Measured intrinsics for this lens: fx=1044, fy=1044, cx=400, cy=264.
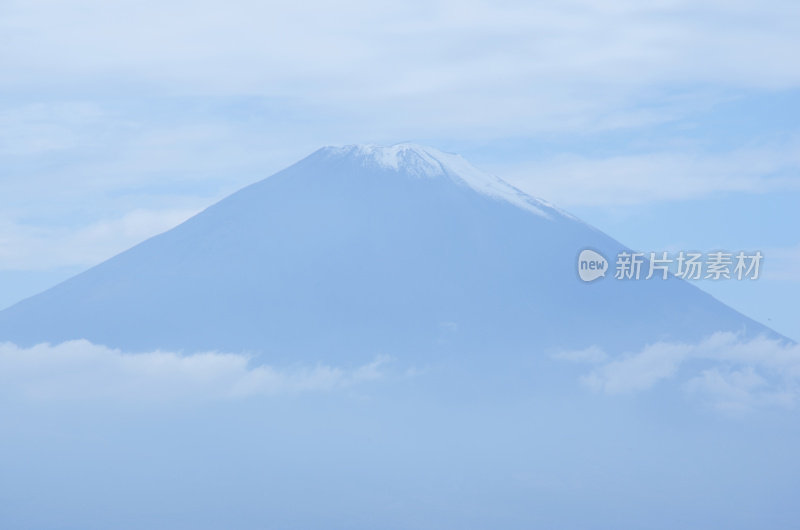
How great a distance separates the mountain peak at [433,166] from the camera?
33719mm

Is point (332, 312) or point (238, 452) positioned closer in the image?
point (238, 452)

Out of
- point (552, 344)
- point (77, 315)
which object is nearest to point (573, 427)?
point (552, 344)

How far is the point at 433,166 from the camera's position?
112 feet

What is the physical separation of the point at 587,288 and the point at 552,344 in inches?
98.7

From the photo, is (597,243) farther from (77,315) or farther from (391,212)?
(77,315)

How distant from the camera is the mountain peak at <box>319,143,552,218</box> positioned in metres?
33.7

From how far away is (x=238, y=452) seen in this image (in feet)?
85.8

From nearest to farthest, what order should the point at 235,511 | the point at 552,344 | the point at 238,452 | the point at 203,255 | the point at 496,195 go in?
the point at 235,511, the point at 238,452, the point at 552,344, the point at 203,255, the point at 496,195

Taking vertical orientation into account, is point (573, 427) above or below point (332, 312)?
below

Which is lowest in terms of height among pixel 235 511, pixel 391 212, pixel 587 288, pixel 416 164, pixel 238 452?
pixel 235 511

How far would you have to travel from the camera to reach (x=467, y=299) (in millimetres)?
29703

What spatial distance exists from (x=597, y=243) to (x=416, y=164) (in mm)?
6575

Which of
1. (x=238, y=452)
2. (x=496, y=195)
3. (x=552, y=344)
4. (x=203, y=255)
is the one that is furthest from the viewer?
(x=496, y=195)

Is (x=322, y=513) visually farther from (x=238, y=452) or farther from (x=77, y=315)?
(x=77, y=315)
